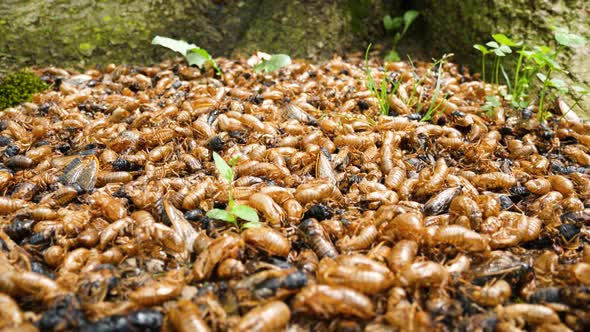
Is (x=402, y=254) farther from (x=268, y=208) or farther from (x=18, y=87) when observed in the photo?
(x=18, y=87)

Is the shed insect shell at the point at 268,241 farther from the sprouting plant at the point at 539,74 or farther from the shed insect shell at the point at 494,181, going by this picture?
the sprouting plant at the point at 539,74

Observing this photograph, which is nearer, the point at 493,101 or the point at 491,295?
the point at 491,295

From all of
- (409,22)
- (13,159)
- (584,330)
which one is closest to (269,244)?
(584,330)

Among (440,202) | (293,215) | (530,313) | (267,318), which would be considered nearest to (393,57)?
(440,202)

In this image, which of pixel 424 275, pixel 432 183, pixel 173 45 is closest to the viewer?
pixel 424 275

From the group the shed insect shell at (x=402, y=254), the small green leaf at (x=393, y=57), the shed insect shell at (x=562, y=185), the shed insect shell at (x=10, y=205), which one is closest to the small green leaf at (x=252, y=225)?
the shed insect shell at (x=402, y=254)

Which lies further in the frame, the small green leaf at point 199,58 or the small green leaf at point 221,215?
the small green leaf at point 199,58
